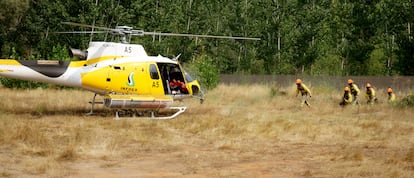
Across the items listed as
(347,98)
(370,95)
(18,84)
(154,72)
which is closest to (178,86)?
(154,72)

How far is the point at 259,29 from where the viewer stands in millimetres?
55031

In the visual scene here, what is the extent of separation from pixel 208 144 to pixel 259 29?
42075 mm

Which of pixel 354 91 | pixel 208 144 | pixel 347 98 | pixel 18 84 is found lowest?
pixel 208 144

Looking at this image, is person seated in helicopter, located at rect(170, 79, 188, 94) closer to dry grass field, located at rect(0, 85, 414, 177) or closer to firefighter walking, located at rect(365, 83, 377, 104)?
dry grass field, located at rect(0, 85, 414, 177)

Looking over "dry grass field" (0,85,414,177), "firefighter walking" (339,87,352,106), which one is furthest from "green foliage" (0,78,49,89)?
"firefighter walking" (339,87,352,106)

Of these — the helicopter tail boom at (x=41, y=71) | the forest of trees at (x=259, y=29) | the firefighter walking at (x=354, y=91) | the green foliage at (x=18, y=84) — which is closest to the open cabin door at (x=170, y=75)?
the helicopter tail boom at (x=41, y=71)

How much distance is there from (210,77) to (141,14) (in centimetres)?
1426

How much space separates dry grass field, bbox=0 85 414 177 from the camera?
10173 mm

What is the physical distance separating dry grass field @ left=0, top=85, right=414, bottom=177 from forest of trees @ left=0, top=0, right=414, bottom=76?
25.3 metres

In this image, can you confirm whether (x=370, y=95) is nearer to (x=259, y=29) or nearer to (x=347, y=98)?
(x=347, y=98)

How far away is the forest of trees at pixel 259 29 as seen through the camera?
Result: 154 feet

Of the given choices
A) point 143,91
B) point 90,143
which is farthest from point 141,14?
point 90,143

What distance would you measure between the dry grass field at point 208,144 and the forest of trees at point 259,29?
25292 millimetres

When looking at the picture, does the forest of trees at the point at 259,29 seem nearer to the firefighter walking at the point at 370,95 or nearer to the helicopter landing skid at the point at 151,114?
the firefighter walking at the point at 370,95
